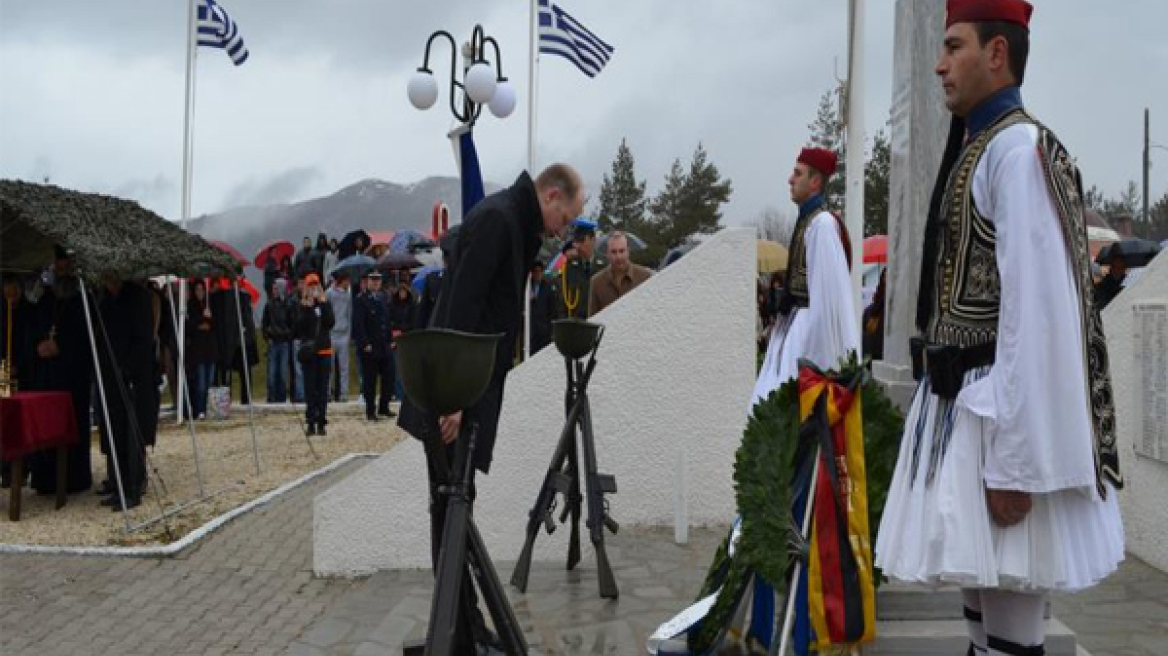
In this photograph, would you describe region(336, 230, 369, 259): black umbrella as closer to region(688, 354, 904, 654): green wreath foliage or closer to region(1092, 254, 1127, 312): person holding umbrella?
region(1092, 254, 1127, 312): person holding umbrella

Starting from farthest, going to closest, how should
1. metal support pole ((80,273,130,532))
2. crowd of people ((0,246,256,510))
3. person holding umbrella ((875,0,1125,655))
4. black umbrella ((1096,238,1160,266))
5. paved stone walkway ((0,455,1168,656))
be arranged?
black umbrella ((1096,238,1160,266)), crowd of people ((0,246,256,510)), metal support pole ((80,273,130,532)), paved stone walkway ((0,455,1168,656)), person holding umbrella ((875,0,1125,655))

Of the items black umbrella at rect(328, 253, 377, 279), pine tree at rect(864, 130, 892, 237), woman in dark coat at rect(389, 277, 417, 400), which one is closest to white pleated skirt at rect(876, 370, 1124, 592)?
woman in dark coat at rect(389, 277, 417, 400)

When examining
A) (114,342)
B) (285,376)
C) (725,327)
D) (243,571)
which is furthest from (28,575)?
(285,376)

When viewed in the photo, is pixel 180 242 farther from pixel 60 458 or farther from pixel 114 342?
pixel 60 458

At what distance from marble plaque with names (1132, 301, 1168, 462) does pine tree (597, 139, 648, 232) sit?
171 feet

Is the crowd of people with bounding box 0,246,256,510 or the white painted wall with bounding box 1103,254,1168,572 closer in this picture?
the white painted wall with bounding box 1103,254,1168,572

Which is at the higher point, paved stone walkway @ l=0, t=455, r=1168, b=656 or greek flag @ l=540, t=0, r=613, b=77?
greek flag @ l=540, t=0, r=613, b=77

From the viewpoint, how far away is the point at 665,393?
6.89 meters

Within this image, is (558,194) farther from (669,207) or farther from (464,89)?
(669,207)

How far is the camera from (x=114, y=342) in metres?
9.14

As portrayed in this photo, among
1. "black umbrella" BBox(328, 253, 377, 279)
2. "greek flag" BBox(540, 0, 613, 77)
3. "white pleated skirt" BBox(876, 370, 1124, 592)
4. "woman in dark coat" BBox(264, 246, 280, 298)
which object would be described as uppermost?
"greek flag" BBox(540, 0, 613, 77)

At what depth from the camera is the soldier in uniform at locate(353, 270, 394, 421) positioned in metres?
15.1

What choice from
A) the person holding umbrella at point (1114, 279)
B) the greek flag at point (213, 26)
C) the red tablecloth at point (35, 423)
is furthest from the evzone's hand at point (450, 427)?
the greek flag at point (213, 26)

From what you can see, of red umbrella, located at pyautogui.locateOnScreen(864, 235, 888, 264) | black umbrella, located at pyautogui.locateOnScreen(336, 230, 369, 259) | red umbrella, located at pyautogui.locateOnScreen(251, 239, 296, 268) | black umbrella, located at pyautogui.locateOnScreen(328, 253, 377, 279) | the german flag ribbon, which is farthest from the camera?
red umbrella, located at pyautogui.locateOnScreen(251, 239, 296, 268)
